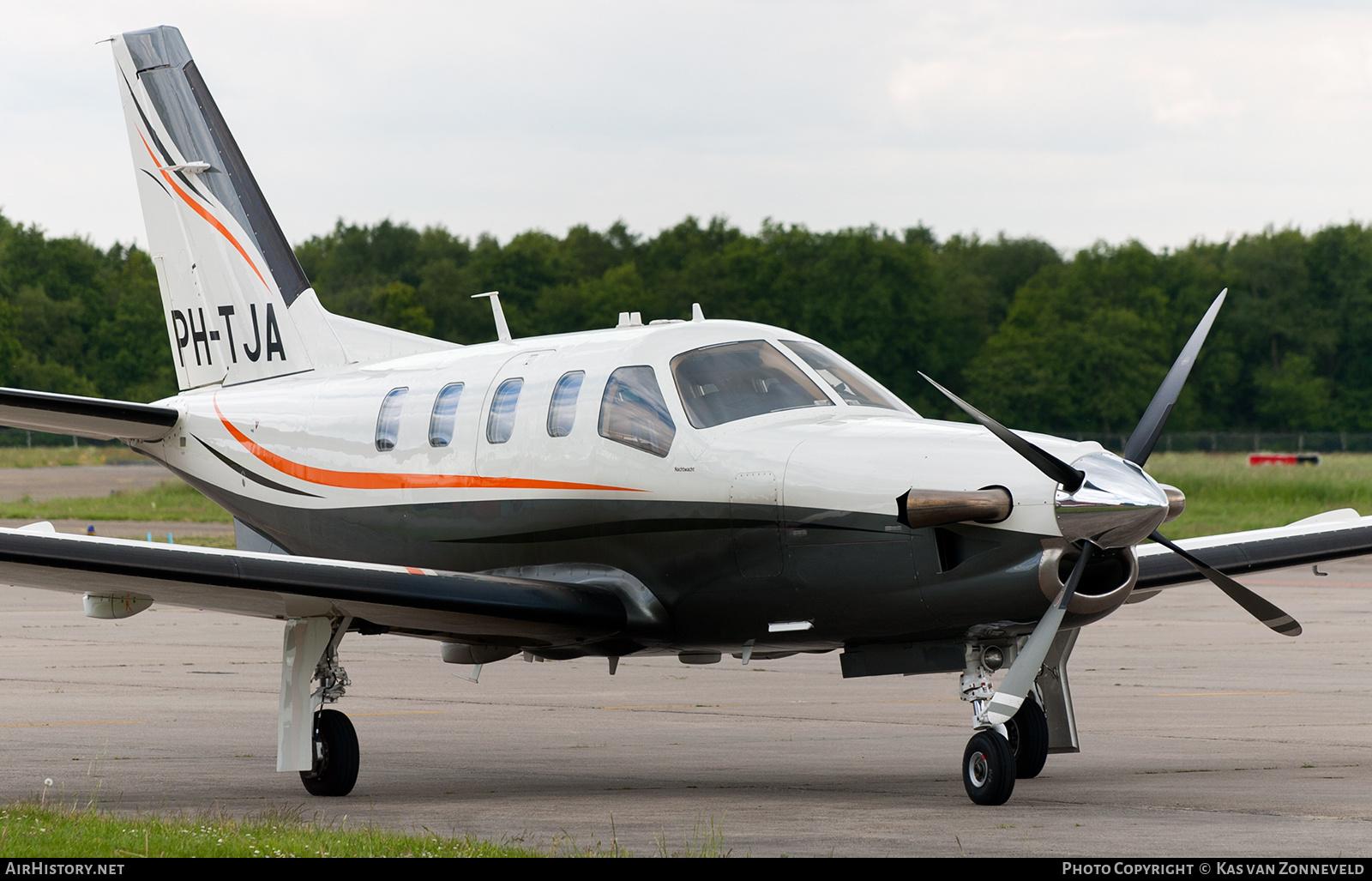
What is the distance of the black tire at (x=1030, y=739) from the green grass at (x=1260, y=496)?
73.6ft

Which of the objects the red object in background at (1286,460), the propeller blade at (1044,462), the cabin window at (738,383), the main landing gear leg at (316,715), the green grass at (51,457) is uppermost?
the cabin window at (738,383)

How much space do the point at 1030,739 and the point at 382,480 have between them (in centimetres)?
490

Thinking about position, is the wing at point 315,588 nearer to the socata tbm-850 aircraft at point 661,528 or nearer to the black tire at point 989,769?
the socata tbm-850 aircraft at point 661,528

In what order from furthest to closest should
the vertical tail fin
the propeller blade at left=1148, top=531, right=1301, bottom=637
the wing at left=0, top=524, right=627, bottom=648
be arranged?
the vertical tail fin < the propeller blade at left=1148, top=531, right=1301, bottom=637 < the wing at left=0, top=524, right=627, bottom=648

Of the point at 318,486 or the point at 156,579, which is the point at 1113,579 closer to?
the point at 156,579

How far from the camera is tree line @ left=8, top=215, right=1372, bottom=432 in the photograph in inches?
3848

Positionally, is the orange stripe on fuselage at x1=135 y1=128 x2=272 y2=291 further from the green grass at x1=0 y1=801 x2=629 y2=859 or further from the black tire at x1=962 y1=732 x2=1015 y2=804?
the black tire at x1=962 y1=732 x2=1015 y2=804

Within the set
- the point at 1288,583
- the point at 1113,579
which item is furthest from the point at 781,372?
the point at 1288,583

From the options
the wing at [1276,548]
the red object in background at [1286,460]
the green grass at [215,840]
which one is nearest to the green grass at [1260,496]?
the red object in background at [1286,460]

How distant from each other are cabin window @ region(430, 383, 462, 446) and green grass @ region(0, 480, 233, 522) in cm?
2796

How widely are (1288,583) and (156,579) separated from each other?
2314 centimetres

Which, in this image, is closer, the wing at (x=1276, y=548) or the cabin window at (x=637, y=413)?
the cabin window at (x=637, y=413)

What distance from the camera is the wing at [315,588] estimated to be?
9516 mm

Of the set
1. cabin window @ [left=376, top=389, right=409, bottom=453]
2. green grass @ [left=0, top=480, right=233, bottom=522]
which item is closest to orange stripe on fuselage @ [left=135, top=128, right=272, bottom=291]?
cabin window @ [left=376, top=389, right=409, bottom=453]
